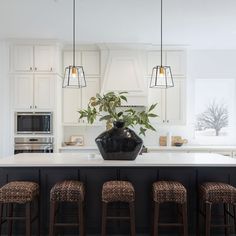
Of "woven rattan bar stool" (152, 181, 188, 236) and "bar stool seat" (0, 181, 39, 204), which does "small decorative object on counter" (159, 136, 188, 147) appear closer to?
"woven rattan bar stool" (152, 181, 188, 236)

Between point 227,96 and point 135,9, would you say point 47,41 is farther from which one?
point 227,96

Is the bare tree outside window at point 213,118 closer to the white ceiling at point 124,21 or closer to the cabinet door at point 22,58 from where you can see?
the white ceiling at point 124,21

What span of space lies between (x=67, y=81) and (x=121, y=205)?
5.20ft

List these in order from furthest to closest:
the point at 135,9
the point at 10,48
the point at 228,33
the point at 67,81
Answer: the point at 10,48, the point at 228,33, the point at 135,9, the point at 67,81

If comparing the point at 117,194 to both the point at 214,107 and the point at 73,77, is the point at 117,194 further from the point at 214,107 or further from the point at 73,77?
the point at 214,107

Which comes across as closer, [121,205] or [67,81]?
[121,205]

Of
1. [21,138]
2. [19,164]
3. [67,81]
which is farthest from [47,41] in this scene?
[19,164]

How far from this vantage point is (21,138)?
5176mm

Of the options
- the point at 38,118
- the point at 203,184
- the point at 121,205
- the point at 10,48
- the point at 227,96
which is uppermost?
the point at 10,48

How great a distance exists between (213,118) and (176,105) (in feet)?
3.44

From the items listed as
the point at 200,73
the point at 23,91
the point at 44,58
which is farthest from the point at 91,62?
the point at 200,73

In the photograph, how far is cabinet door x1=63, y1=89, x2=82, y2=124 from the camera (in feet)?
18.4

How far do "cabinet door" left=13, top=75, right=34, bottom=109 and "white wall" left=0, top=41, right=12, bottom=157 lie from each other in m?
0.19

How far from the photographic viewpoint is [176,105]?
5625 millimetres
